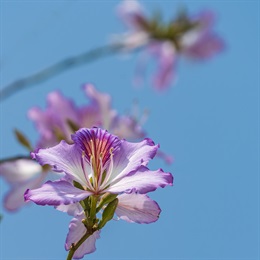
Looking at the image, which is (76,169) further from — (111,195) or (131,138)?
(131,138)

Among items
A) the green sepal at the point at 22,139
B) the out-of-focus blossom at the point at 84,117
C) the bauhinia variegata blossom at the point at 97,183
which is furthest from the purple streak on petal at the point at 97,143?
the out-of-focus blossom at the point at 84,117

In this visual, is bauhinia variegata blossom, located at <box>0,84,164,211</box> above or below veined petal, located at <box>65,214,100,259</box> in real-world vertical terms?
above

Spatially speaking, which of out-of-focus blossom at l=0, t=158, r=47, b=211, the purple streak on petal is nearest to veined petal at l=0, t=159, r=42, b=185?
out-of-focus blossom at l=0, t=158, r=47, b=211

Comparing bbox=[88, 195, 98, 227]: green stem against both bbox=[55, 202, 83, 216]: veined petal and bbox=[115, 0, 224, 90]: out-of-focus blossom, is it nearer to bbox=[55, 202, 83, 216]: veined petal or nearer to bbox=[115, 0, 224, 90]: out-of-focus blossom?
bbox=[55, 202, 83, 216]: veined petal

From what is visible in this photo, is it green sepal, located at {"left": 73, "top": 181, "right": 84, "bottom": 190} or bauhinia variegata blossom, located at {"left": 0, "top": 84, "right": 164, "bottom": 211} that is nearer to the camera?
green sepal, located at {"left": 73, "top": 181, "right": 84, "bottom": 190}

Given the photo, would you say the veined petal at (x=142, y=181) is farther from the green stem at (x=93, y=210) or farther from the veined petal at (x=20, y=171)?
the veined petal at (x=20, y=171)

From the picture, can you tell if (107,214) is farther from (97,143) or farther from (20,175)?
(20,175)
